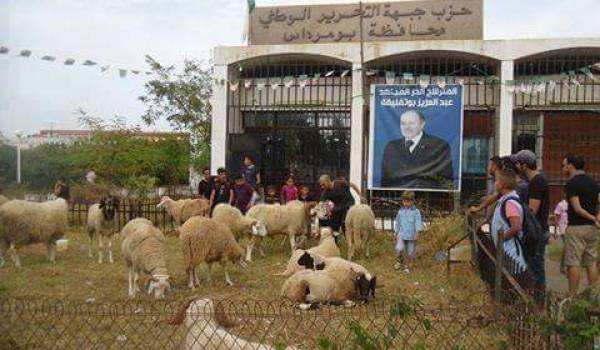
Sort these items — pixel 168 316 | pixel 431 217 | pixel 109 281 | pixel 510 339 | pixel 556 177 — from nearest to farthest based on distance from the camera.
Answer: pixel 510 339 → pixel 168 316 → pixel 109 281 → pixel 431 217 → pixel 556 177

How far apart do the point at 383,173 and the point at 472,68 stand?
413cm

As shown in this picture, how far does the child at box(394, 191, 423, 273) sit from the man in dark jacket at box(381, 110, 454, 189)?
501 centimetres

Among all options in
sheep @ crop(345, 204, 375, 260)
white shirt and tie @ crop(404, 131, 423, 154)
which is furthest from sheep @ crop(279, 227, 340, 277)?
white shirt and tie @ crop(404, 131, 423, 154)

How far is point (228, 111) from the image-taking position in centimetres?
1642

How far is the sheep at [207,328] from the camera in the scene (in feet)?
14.6

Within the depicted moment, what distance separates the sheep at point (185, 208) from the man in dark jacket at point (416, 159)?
457cm

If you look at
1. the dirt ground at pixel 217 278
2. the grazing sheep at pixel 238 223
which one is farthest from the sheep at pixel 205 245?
the grazing sheep at pixel 238 223

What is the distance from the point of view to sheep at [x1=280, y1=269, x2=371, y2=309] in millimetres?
7105

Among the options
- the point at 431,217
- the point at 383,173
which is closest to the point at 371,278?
the point at 431,217

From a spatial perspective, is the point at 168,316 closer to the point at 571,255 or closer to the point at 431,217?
the point at 571,255

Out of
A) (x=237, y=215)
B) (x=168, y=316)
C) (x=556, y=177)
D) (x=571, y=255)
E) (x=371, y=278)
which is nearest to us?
(x=168, y=316)

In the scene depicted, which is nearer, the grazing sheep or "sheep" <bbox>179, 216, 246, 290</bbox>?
"sheep" <bbox>179, 216, 246, 290</bbox>

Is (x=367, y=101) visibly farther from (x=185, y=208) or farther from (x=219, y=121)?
(x=185, y=208)

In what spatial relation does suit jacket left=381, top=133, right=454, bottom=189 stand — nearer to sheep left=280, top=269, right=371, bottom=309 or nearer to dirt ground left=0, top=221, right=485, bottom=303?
dirt ground left=0, top=221, right=485, bottom=303
